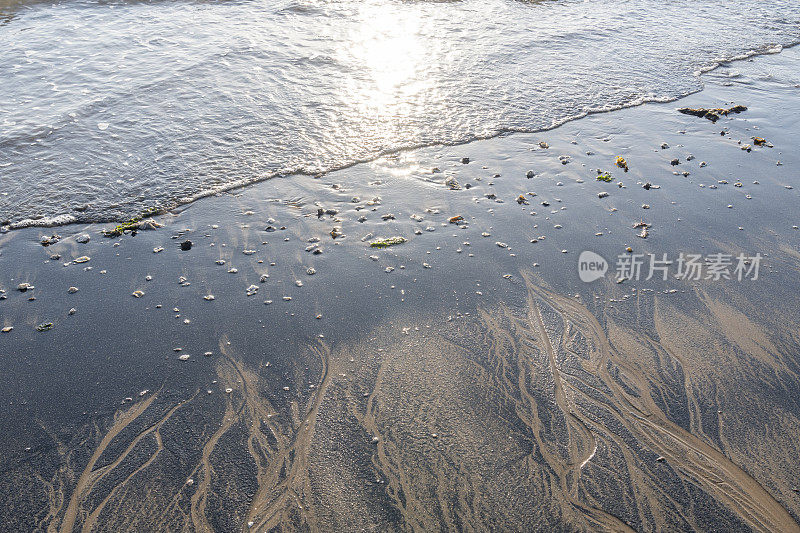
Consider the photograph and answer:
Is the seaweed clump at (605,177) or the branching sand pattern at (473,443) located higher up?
the seaweed clump at (605,177)

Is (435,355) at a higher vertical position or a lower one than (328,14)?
lower

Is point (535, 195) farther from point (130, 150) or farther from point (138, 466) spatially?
point (130, 150)

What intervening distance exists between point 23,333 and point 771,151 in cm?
1098

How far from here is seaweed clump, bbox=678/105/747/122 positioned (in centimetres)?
994

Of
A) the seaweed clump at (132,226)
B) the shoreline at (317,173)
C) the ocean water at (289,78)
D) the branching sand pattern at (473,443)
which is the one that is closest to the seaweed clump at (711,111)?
the shoreline at (317,173)

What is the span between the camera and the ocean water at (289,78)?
820 cm

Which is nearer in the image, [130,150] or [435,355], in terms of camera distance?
[435,355]

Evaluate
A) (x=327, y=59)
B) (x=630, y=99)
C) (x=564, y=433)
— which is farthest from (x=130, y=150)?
(x=630, y=99)

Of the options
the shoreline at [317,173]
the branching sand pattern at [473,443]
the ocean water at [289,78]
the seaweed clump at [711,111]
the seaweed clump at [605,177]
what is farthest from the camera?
the seaweed clump at [711,111]

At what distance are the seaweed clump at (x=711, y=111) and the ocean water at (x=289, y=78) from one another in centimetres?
94

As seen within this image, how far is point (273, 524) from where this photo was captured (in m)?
3.72

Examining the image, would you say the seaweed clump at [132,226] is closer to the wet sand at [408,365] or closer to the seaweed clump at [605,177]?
the wet sand at [408,365]

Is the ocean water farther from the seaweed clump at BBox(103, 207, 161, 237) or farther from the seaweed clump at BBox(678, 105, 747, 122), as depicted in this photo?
the seaweed clump at BBox(678, 105, 747, 122)

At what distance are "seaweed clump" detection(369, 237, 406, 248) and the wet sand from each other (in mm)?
106
